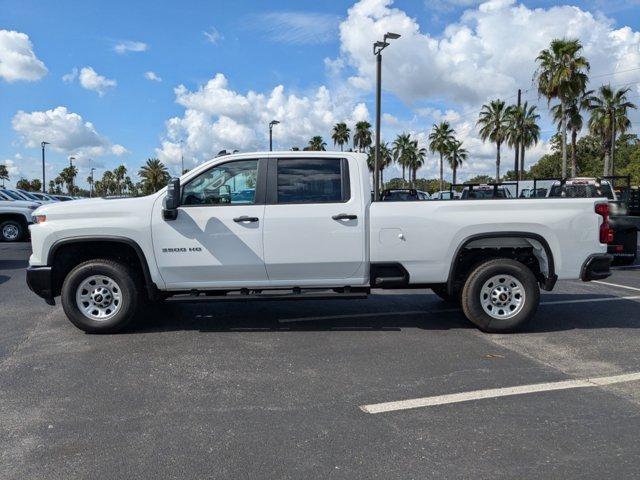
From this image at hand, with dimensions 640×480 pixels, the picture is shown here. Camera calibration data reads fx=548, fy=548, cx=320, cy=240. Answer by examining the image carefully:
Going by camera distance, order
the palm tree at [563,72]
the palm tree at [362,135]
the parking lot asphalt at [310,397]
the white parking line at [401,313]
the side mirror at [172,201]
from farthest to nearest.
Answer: the palm tree at [362,135] < the palm tree at [563,72] < the white parking line at [401,313] < the side mirror at [172,201] < the parking lot asphalt at [310,397]

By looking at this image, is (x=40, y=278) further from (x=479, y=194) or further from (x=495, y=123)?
(x=495, y=123)

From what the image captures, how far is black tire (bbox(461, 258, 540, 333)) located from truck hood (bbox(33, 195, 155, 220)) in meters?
3.80

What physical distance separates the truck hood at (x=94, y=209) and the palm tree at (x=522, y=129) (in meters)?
41.0

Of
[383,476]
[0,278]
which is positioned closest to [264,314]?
[383,476]

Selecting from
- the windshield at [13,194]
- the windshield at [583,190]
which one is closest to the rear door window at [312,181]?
the windshield at [583,190]

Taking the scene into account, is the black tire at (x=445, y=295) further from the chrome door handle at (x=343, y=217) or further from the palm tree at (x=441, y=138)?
the palm tree at (x=441, y=138)

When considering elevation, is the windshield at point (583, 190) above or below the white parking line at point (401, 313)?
above

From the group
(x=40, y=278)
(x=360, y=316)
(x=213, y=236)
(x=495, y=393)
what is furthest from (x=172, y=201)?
(x=495, y=393)

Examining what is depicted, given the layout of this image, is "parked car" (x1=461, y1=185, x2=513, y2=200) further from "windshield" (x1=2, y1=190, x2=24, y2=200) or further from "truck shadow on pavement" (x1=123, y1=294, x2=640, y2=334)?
"windshield" (x1=2, y1=190, x2=24, y2=200)

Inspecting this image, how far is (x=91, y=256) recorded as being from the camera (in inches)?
253

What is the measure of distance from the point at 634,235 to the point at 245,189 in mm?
8916

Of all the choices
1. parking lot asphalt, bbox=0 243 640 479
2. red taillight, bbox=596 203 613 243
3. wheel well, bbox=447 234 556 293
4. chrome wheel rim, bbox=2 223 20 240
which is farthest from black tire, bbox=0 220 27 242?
red taillight, bbox=596 203 613 243

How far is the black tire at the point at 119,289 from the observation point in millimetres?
6133

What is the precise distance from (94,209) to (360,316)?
3508mm
